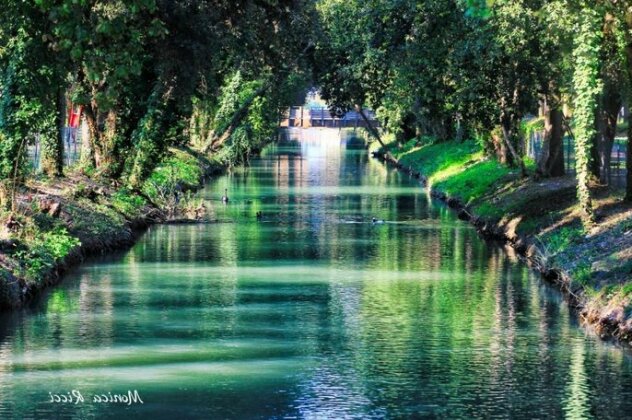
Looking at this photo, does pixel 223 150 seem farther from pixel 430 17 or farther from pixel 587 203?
pixel 587 203

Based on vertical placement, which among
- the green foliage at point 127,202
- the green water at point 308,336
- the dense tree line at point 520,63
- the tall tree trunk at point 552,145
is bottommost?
the green water at point 308,336

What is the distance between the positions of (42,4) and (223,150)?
216 ft

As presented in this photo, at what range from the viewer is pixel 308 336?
87.7 feet

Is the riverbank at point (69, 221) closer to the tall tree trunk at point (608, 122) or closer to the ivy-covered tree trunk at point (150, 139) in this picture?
the ivy-covered tree trunk at point (150, 139)

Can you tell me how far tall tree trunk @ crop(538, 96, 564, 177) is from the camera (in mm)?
49062

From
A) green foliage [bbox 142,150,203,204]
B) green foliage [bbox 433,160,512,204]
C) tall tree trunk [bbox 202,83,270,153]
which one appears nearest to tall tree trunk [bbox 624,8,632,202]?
green foliage [bbox 433,160,512,204]

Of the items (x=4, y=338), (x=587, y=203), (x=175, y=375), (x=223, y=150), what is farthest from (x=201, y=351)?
(x=223, y=150)

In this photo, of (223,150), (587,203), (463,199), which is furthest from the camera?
(223,150)

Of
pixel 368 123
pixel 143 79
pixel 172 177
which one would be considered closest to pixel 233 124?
pixel 368 123

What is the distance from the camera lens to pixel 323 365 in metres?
23.9

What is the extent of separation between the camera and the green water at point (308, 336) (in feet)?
69.5

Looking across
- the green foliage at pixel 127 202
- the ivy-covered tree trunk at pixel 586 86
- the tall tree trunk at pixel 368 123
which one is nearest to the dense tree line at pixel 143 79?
the green foliage at pixel 127 202

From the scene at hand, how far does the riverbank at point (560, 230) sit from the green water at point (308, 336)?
1.92ft

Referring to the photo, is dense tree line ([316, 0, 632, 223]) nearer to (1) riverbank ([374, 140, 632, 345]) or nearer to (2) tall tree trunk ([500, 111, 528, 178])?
(2) tall tree trunk ([500, 111, 528, 178])
